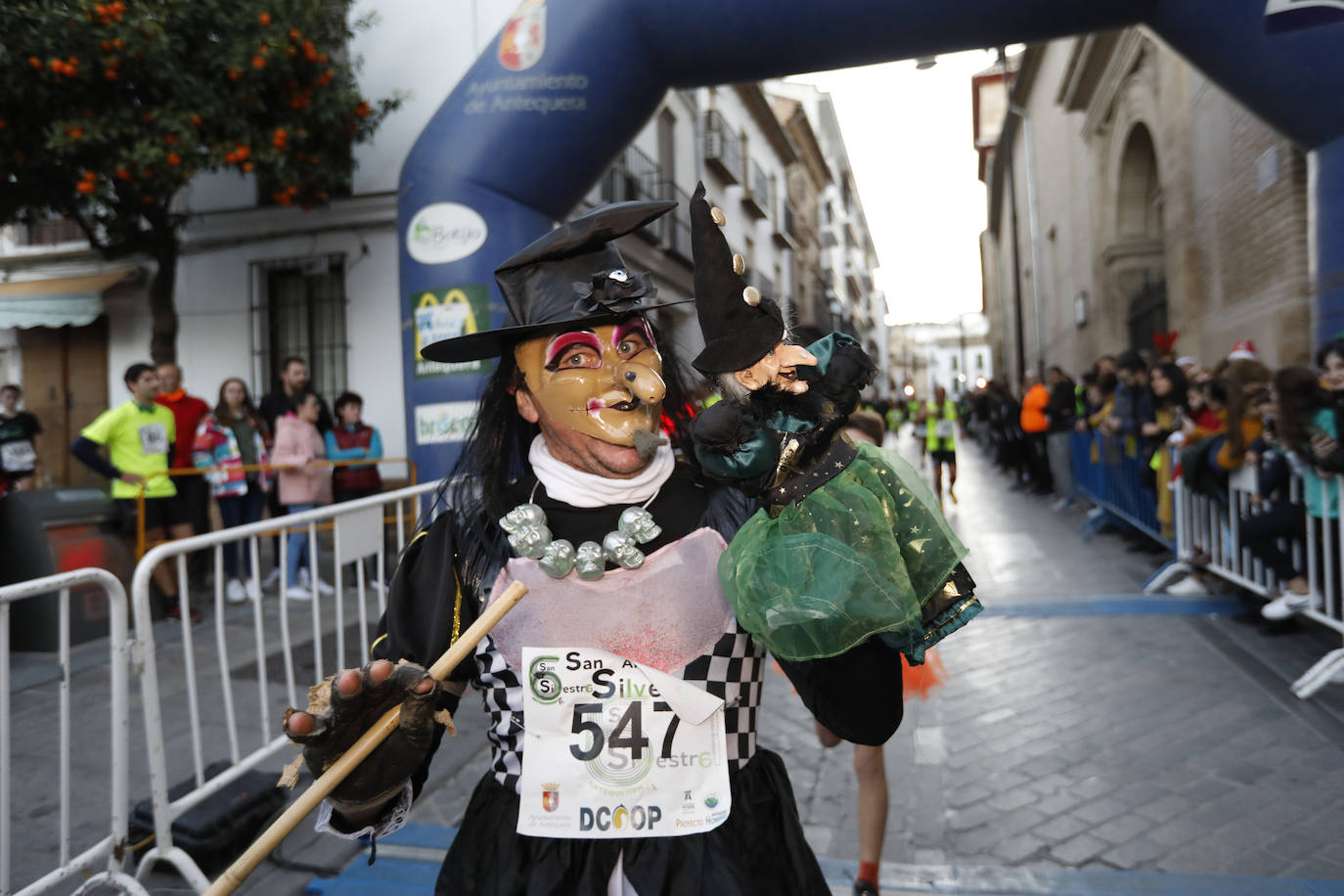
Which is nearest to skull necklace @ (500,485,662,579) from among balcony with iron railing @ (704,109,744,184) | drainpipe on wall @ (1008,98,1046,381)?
balcony with iron railing @ (704,109,744,184)

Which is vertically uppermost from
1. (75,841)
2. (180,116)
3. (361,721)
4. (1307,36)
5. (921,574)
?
(180,116)

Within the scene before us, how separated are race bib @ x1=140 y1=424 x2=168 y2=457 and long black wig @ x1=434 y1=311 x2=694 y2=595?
529 centimetres

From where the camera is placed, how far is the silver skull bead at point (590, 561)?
5.08ft

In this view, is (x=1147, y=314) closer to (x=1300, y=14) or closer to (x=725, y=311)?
(x=1300, y=14)

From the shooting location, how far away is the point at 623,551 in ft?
5.08

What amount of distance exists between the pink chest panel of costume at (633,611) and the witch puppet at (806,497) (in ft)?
0.48

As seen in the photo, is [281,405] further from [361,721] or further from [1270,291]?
[1270,291]

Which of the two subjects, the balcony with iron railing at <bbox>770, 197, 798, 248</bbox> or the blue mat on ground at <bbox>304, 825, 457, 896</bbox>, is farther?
the balcony with iron railing at <bbox>770, 197, 798, 248</bbox>

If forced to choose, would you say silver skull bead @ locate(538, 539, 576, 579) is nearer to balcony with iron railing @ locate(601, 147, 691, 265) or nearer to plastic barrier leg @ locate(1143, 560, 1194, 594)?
plastic barrier leg @ locate(1143, 560, 1194, 594)

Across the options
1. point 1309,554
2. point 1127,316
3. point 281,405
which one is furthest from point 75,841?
point 1127,316

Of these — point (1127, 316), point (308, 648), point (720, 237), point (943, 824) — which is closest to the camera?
point (720, 237)

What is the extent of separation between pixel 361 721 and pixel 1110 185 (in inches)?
680

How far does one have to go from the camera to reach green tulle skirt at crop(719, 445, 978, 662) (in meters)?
1.26

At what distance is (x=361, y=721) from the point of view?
1.40 meters
